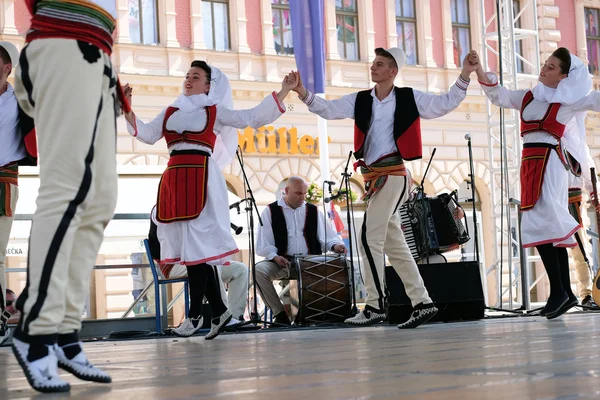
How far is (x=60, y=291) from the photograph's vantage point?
2.72 m

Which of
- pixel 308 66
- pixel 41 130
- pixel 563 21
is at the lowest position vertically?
pixel 41 130

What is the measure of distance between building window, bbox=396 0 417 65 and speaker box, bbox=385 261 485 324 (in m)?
13.2

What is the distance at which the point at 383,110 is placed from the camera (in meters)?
6.36

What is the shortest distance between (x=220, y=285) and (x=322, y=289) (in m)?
1.92

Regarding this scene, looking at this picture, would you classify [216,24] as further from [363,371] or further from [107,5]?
[363,371]

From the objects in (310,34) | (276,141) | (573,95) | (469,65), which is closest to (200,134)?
(469,65)

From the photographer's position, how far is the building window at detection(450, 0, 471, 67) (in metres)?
20.9

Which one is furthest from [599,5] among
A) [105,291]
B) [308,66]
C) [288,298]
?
[288,298]

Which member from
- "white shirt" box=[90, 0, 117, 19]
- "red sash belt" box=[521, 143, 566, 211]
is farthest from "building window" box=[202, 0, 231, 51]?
"white shirt" box=[90, 0, 117, 19]

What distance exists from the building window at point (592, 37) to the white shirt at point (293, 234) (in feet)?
47.3

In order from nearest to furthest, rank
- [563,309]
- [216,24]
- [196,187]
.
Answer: [196,187], [563,309], [216,24]

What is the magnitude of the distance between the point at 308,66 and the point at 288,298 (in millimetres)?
4141

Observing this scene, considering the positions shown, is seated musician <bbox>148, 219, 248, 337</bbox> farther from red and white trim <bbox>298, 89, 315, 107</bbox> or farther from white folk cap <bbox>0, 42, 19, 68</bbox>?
white folk cap <bbox>0, 42, 19, 68</bbox>

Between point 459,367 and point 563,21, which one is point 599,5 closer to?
point 563,21
